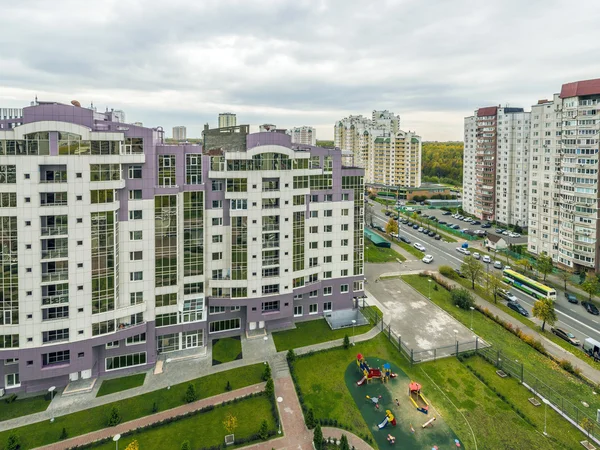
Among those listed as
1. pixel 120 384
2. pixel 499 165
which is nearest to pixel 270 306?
pixel 120 384

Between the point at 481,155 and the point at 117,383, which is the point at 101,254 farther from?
the point at 481,155

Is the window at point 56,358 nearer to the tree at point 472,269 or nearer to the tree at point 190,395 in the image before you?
the tree at point 190,395

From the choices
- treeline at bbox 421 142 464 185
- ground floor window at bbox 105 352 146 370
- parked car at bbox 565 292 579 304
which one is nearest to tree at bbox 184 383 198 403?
ground floor window at bbox 105 352 146 370

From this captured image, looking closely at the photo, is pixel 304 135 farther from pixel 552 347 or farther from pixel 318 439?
pixel 318 439

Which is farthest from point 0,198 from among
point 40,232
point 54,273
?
point 54,273

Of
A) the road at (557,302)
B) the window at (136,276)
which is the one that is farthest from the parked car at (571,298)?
the window at (136,276)

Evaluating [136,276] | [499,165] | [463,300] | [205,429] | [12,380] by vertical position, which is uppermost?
[499,165]
